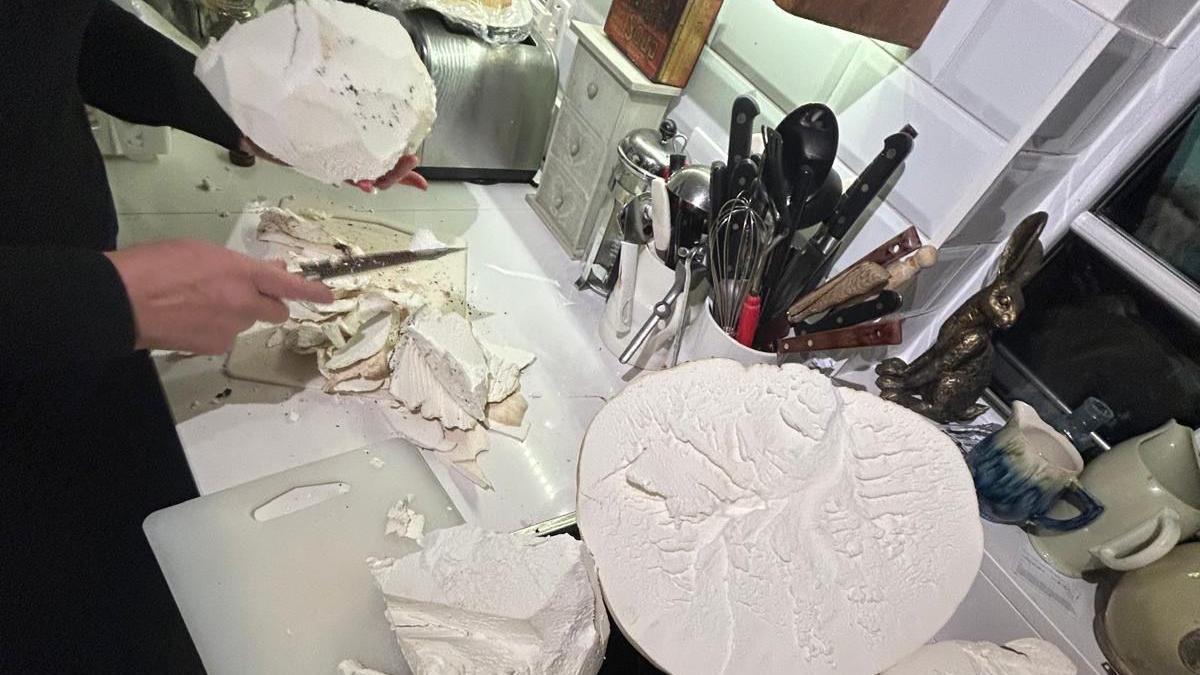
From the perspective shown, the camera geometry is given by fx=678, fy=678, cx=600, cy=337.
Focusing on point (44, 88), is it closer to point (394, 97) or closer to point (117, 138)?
point (394, 97)

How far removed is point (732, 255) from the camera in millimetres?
750

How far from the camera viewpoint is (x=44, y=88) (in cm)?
53

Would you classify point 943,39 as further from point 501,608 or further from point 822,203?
point 501,608

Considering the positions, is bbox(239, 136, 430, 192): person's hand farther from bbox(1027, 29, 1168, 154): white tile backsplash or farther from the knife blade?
bbox(1027, 29, 1168, 154): white tile backsplash

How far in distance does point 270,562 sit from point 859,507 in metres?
0.53

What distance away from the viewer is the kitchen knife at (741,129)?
2.57ft

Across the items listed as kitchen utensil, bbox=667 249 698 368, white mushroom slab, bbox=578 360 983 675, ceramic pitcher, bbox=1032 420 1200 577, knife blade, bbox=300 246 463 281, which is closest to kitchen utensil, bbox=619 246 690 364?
kitchen utensil, bbox=667 249 698 368

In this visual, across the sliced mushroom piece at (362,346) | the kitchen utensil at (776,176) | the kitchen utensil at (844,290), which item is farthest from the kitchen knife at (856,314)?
the sliced mushroom piece at (362,346)

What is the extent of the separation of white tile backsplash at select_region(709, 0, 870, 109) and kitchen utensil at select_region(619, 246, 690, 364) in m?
0.29

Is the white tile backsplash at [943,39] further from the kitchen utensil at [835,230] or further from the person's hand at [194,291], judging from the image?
the person's hand at [194,291]

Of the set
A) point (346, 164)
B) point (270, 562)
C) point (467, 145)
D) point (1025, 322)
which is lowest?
point (270, 562)

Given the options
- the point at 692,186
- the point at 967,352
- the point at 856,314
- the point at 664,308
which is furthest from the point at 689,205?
the point at 967,352

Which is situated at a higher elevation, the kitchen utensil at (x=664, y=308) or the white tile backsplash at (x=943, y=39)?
the white tile backsplash at (x=943, y=39)

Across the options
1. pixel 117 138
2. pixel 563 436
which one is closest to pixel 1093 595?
pixel 563 436
